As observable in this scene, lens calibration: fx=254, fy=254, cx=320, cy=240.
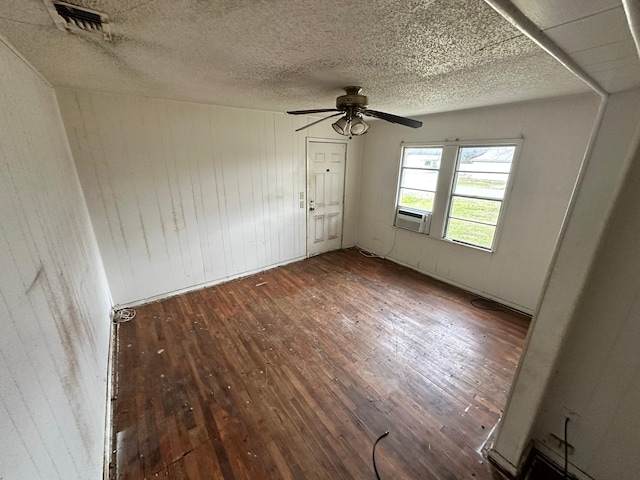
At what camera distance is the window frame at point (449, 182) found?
117 inches

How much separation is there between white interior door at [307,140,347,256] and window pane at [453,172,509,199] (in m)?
1.97

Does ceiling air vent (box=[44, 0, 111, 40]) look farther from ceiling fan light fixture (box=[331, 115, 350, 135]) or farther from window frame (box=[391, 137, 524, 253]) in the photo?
window frame (box=[391, 137, 524, 253])

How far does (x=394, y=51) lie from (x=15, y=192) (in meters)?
1.99

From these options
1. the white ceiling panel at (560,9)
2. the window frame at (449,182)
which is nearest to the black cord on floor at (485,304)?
the window frame at (449,182)

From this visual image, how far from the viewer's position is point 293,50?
147 cm

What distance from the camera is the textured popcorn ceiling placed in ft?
3.51

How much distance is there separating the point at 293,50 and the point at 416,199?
3.15m

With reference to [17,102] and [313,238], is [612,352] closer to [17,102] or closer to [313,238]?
[17,102]

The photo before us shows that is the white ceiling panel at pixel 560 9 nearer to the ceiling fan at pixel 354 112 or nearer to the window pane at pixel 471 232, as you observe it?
the ceiling fan at pixel 354 112

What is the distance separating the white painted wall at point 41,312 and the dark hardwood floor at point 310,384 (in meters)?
0.40

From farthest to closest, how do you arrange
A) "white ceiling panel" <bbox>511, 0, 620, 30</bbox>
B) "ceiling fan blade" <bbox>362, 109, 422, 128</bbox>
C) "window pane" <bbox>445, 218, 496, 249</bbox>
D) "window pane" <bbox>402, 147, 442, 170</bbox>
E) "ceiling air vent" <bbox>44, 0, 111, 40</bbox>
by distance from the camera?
"window pane" <bbox>402, 147, 442, 170</bbox>, "window pane" <bbox>445, 218, 496, 249</bbox>, "ceiling fan blade" <bbox>362, 109, 422, 128</bbox>, "ceiling air vent" <bbox>44, 0, 111, 40</bbox>, "white ceiling panel" <bbox>511, 0, 620, 30</bbox>

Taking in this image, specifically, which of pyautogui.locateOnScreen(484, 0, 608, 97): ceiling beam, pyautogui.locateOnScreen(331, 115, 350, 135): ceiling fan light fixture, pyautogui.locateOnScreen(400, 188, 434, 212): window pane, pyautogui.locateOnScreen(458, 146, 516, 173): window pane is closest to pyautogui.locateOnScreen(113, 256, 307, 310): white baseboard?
pyautogui.locateOnScreen(400, 188, 434, 212): window pane

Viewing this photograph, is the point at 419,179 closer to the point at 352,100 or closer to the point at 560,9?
the point at 352,100

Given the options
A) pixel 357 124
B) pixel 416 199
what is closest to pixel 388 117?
pixel 357 124
